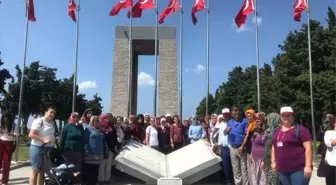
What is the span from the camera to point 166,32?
2428cm

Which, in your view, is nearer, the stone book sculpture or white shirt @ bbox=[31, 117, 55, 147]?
white shirt @ bbox=[31, 117, 55, 147]

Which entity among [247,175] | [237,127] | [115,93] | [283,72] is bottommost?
[247,175]

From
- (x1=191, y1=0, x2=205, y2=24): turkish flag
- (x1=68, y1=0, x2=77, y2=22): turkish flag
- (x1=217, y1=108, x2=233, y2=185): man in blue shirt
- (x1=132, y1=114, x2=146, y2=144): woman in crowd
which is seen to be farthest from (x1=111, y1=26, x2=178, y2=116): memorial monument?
(x1=217, y1=108, x2=233, y2=185): man in blue shirt

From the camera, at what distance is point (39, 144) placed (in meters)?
6.46

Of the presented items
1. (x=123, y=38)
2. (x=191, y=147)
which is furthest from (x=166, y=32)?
(x=191, y=147)

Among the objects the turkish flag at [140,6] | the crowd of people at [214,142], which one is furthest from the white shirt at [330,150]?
the turkish flag at [140,6]

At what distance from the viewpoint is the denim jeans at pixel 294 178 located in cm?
452

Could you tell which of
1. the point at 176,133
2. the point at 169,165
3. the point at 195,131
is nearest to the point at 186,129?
the point at 195,131

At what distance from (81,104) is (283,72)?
35.1m

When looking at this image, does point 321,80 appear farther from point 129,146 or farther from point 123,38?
point 129,146

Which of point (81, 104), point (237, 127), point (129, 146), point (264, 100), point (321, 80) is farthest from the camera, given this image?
point (81, 104)

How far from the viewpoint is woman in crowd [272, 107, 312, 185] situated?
4.51 metres

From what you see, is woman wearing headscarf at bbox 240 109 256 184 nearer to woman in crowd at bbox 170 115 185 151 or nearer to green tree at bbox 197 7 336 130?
woman in crowd at bbox 170 115 185 151

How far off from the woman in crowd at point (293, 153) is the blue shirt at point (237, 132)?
2897mm
